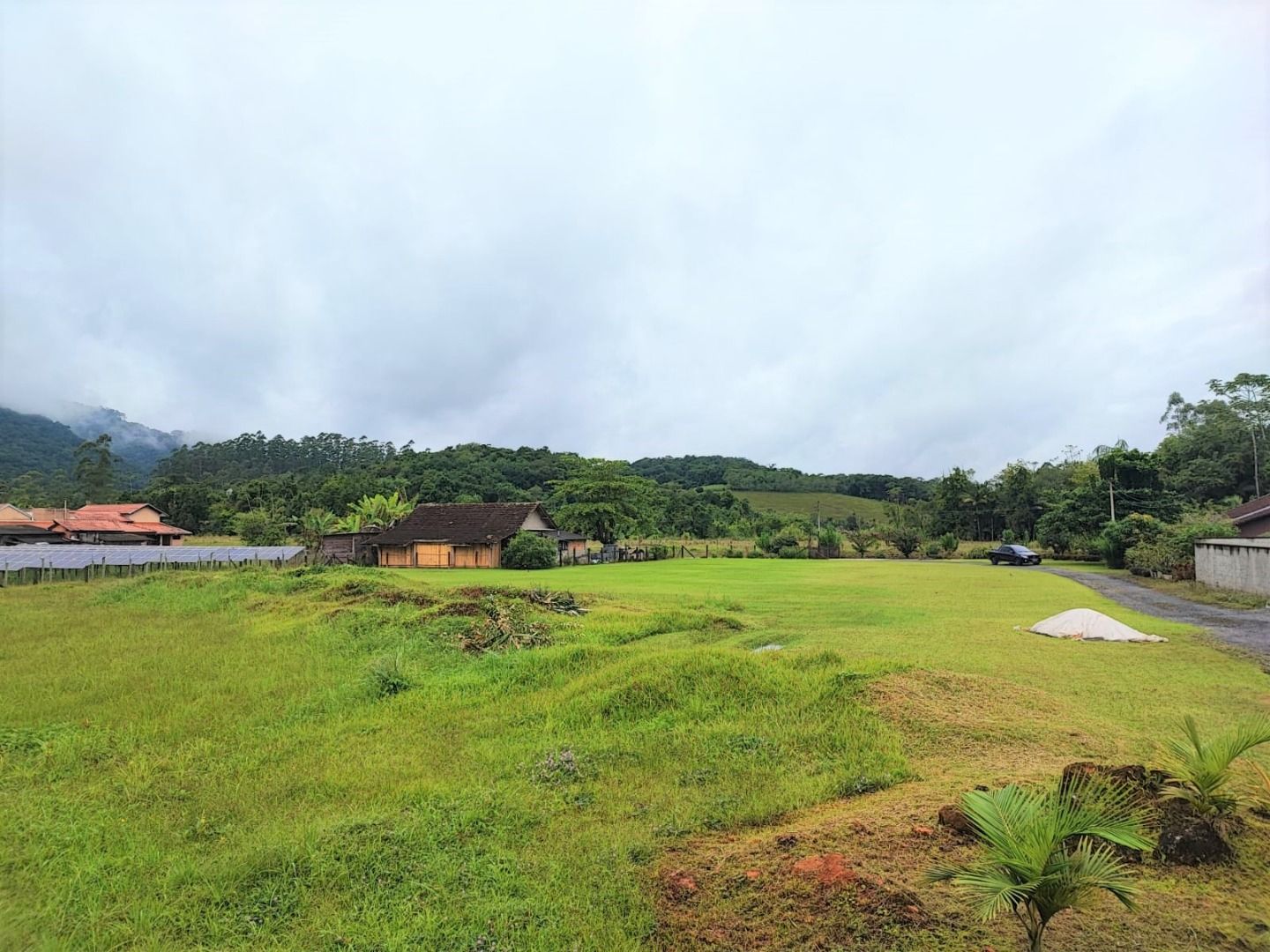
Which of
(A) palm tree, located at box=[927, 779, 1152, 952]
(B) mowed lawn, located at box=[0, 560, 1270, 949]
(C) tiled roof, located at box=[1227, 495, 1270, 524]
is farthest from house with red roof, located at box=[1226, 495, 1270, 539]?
(A) palm tree, located at box=[927, 779, 1152, 952]

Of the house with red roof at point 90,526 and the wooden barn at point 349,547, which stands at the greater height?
the house with red roof at point 90,526

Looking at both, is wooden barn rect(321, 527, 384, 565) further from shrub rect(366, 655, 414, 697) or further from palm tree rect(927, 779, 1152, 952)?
palm tree rect(927, 779, 1152, 952)

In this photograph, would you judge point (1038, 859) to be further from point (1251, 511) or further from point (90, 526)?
point (90, 526)

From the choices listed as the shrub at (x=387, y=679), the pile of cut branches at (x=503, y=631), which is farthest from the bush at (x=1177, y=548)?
the shrub at (x=387, y=679)

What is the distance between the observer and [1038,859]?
3064 millimetres

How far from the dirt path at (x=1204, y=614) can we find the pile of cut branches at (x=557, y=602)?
14.7 metres

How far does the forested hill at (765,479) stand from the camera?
118 metres

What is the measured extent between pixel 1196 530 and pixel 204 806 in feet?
115

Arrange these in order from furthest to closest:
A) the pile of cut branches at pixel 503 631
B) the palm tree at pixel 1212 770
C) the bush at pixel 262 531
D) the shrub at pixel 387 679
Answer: the bush at pixel 262 531
the pile of cut branches at pixel 503 631
the shrub at pixel 387 679
the palm tree at pixel 1212 770

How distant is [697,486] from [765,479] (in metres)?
13.5

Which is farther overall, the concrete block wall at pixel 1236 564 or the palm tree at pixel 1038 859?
the concrete block wall at pixel 1236 564

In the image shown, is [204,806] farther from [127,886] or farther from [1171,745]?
[1171,745]

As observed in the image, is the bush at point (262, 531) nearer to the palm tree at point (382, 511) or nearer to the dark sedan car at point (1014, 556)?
the palm tree at point (382, 511)

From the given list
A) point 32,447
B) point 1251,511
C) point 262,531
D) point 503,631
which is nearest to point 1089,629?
point 503,631
